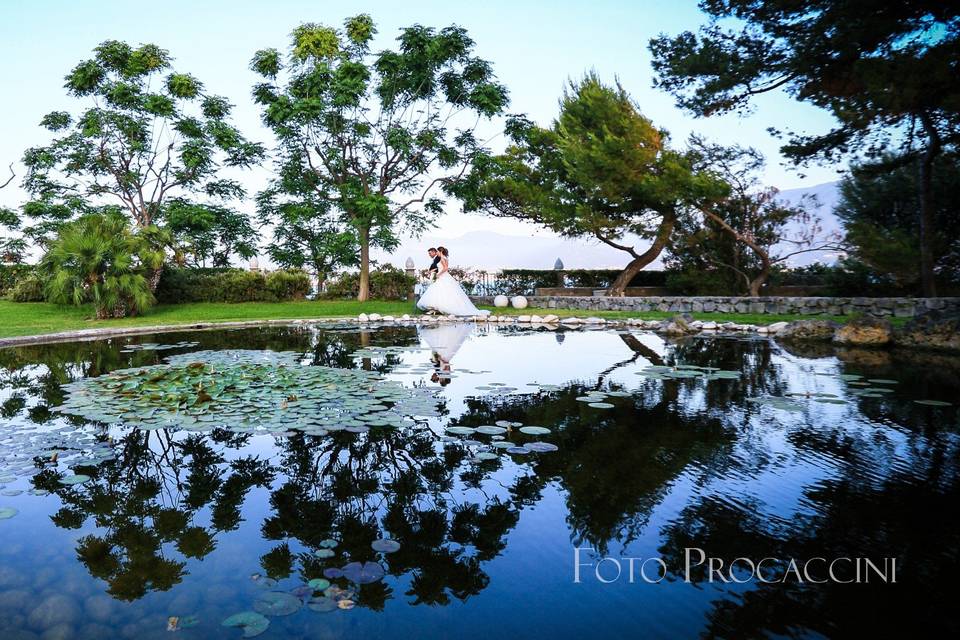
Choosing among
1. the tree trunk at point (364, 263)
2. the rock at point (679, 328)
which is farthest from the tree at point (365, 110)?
the rock at point (679, 328)

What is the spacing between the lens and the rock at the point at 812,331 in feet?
32.6

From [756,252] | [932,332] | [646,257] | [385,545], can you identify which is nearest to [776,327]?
[932,332]

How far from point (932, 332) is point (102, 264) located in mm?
17943

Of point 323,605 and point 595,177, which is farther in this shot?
point 595,177

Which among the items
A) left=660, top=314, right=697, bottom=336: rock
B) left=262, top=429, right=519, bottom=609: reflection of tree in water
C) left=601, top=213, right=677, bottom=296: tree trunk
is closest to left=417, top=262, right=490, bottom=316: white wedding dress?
left=660, top=314, right=697, bottom=336: rock

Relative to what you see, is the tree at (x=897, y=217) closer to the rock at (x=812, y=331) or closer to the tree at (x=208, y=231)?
the rock at (x=812, y=331)

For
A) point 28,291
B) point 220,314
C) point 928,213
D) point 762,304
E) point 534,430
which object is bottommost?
point 534,430

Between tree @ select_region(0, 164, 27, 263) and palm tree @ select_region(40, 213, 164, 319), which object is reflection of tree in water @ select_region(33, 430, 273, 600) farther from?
tree @ select_region(0, 164, 27, 263)

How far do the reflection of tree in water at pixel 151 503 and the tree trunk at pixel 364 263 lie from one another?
1599cm

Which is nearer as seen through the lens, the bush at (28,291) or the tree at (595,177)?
the tree at (595,177)

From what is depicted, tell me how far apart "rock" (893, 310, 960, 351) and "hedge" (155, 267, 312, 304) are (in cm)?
1840

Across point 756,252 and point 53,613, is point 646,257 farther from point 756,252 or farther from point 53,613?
point 53,613

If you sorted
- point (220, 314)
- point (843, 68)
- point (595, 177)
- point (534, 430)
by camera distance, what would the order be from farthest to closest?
1. point (595, 177)
2. point (220, 314)
3. point (843, 68)
4. point (534, 430)

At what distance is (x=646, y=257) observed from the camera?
62.1 feet
